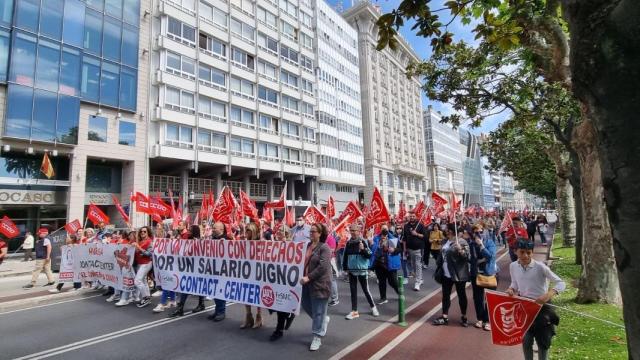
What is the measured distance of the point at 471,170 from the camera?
395 ft

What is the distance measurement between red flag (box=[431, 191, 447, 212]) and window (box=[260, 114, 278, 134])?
2500 cm

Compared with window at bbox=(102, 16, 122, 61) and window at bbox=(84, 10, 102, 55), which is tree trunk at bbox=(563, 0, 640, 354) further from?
window at bbox=(102, 16, 122, 61)

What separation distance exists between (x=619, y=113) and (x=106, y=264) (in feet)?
36.7

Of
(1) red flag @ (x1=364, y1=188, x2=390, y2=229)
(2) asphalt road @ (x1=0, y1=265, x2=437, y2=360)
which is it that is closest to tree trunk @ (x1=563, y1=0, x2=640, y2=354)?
(2) asphalt road @ (x1=0, y1=265, x2=437, y2=360)

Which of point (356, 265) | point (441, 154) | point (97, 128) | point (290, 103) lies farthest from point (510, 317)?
point (441, 154)

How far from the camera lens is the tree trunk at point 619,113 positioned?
1.63 m

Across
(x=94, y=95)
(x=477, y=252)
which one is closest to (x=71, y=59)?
(x=94, y=95)

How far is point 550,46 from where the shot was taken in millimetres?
7695

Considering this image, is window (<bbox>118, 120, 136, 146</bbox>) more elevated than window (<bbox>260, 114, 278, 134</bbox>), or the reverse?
window (<bbox>260, 114, 278, 134</bbox>)

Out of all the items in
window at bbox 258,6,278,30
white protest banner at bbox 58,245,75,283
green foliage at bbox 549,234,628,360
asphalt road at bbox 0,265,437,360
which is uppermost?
window at bbox 258,6,278,30

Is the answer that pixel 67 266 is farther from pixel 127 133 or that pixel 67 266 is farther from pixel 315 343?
pixel 127 133

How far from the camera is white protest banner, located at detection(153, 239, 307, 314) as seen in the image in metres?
6.31

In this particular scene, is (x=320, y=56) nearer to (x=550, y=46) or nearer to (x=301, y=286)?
(x=550, y=46)

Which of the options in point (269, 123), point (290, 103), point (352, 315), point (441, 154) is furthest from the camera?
point (441, 154)
